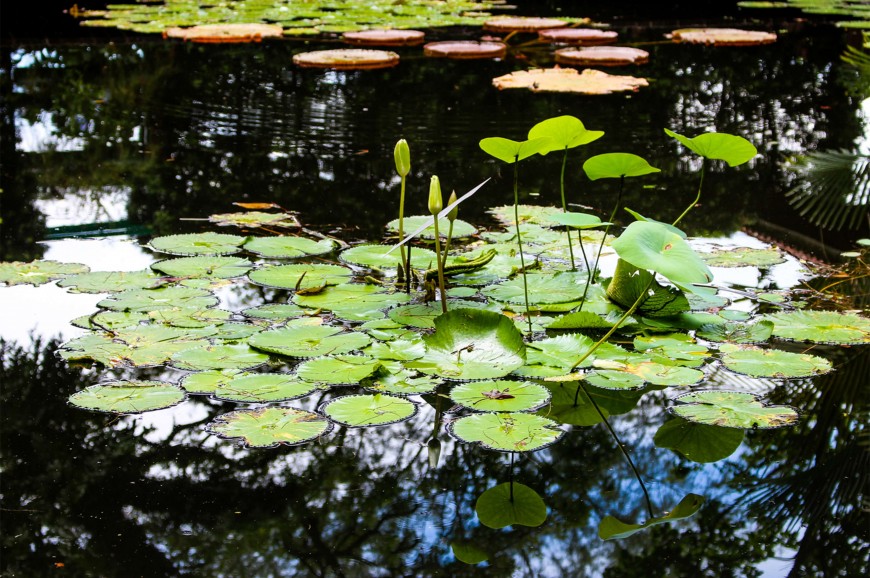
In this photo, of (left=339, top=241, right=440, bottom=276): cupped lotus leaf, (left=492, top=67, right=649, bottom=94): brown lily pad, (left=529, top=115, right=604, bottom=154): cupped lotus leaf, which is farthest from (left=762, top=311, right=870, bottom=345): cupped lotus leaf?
(left=492, top=67, right=649, bottom=94): brown lily pad

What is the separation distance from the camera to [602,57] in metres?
6.26

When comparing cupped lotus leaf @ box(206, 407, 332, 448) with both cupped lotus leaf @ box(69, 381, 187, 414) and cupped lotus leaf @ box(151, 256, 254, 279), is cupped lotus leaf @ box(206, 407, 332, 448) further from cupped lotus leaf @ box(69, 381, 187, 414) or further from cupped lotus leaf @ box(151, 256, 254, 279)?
cupped lotus leaf @ box(151, 256, 254, 279)

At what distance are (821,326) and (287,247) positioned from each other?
150 centimetres

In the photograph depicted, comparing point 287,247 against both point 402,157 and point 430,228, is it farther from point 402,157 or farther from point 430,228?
point 402,157

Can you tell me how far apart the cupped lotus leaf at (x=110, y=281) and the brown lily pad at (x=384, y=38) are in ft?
15.2

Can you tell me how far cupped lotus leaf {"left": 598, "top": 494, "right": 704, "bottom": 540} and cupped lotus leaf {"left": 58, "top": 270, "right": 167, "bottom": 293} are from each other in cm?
147

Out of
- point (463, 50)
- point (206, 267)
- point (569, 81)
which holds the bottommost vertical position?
point (206, 267)

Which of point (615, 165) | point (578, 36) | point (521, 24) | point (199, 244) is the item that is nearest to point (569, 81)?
point (578, 36)

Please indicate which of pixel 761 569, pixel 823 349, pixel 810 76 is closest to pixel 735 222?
pixel 823 349

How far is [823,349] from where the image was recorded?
2324 mm

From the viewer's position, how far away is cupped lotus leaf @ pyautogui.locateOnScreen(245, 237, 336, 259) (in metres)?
2.87

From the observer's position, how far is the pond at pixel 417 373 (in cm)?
157

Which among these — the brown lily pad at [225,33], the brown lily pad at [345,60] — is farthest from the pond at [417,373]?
the brown lily pad at [225,33]

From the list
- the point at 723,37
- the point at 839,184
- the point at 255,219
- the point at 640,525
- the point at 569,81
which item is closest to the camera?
the point at 640,525
